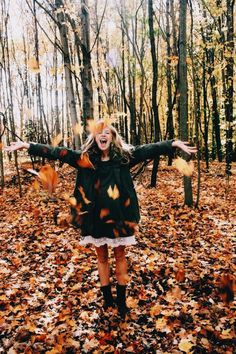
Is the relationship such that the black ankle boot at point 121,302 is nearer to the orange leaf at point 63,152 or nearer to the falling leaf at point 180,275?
the falling leaf at point 180,275

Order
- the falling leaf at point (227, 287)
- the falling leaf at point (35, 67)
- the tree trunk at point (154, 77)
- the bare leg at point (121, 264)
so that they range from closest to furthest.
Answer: the bare leg at point (121, 264), the falling leaf at point (227, 287), the falling leaf at point (35, 67), the tree trunk at point (154, 77)

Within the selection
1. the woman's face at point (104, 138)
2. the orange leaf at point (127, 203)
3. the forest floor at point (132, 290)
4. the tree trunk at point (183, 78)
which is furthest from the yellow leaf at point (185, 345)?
the tree trunk at point (183, 78)

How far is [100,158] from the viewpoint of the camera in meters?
3.33

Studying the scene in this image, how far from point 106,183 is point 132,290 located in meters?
1.59

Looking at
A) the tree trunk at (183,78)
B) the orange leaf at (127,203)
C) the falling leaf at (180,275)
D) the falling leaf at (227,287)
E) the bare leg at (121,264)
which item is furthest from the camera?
the tree trunk at (183,78)

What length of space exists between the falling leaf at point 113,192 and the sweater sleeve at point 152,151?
342mm


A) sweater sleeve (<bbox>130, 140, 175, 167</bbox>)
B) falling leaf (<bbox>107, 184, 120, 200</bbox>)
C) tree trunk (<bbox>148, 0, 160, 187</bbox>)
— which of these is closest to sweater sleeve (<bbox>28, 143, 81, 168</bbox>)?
falling leaf (<bbox>107, 184, 120, 200</bbox>)

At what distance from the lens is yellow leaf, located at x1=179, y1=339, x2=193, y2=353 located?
2.94 metres

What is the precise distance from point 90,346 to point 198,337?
1.02 meters

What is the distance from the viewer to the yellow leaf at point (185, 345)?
2942 mm

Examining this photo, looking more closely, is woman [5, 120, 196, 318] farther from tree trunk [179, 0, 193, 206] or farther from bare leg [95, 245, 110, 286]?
tree trunk [179, 0, 193, 206]

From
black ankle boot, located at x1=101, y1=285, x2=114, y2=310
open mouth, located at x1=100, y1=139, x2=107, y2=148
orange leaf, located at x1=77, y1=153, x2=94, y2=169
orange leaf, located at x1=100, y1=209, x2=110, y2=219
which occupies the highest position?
open mouth, located at x1=100, y1=139, x2=107, y2=148

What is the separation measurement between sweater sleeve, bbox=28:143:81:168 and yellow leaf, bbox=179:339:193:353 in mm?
1995

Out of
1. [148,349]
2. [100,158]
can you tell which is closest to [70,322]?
[148,349]
